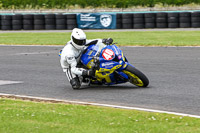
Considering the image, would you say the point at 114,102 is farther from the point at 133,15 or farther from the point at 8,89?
the point at 133,15

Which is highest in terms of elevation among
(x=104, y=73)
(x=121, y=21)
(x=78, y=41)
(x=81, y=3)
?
(x=78, y=41)

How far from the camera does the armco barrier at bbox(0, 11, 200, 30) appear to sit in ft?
88.2

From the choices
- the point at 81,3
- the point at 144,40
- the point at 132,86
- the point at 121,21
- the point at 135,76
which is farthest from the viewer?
the point at 81,3

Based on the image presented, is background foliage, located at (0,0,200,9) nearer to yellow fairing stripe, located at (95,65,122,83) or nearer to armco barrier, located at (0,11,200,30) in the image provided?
armco barrier, located at (0,11,200,30)

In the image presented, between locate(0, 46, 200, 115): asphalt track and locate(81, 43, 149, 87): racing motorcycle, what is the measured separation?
0.21 meters

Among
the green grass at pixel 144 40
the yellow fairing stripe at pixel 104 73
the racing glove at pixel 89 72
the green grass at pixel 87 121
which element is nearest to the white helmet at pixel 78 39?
the racing glove at pixel 89 72

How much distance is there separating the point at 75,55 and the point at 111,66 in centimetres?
83

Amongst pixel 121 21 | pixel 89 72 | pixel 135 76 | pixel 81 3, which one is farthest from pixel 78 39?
pixel 81 3

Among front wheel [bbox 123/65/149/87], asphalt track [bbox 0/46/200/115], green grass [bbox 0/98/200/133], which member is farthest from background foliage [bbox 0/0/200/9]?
green grass [bbox 0/98/200/133]

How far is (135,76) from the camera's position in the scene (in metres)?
8.64

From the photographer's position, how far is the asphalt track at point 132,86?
7551mm

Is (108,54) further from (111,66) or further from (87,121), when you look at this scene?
(87,121)

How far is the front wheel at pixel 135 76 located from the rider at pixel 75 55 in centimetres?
65

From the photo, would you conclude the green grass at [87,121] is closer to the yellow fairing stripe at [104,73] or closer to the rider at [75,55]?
the yellow fairing stripe at [104,73]
